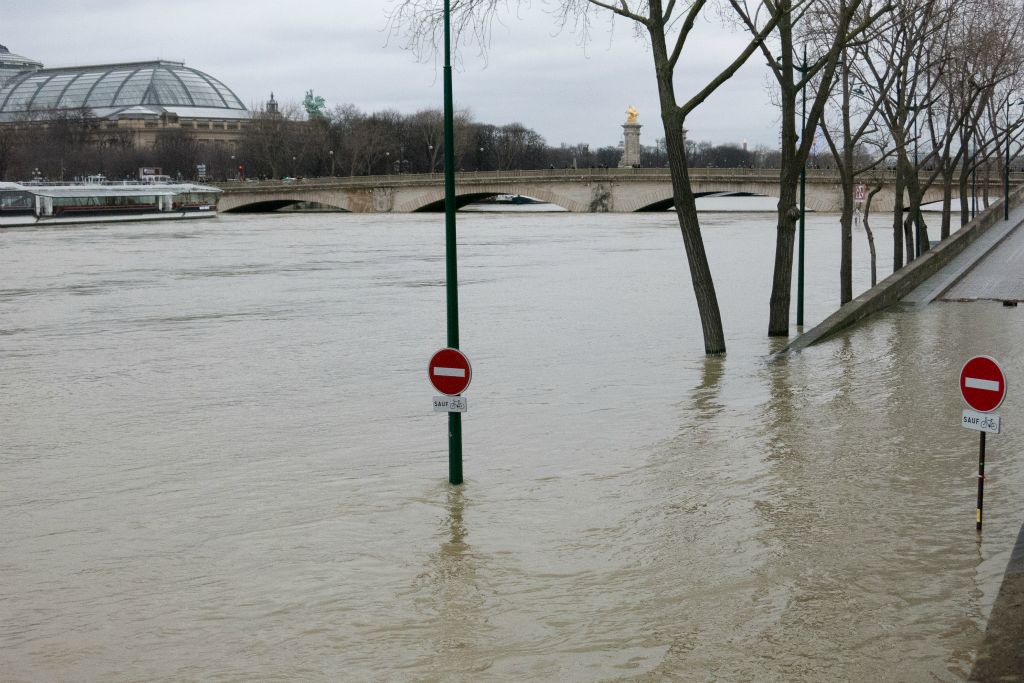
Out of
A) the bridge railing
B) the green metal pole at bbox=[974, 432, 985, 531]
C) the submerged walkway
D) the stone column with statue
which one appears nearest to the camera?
the green metal pole at bbox=[974, 432, 985, 531]

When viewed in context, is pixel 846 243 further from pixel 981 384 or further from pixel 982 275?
pixel 981 384

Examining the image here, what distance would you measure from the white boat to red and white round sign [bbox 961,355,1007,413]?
258 feet

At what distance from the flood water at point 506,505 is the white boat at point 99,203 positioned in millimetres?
62864

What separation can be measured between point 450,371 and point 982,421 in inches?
160

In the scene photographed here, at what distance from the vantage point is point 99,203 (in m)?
88.9

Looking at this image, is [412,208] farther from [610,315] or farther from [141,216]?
[610,315]

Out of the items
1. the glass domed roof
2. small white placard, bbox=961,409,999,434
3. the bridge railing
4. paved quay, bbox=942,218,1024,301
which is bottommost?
paved quay, bbox=942,218,1024,301

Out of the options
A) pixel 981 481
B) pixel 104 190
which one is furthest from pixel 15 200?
pixel 981 481

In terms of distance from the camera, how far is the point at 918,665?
7.09m

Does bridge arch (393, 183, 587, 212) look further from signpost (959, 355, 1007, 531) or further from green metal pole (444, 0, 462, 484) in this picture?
signpost (959, 355, 1007, 531)

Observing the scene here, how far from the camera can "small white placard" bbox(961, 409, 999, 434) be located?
28.4 ft

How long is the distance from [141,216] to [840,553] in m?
86.0

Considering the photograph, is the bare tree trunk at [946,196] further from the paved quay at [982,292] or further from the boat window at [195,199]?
the boat window at [195,199]

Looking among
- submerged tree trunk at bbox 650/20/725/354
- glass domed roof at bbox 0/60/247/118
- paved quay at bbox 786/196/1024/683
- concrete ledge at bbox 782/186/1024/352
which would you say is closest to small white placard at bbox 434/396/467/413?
paved quay at bbox 786/196/1024/683
